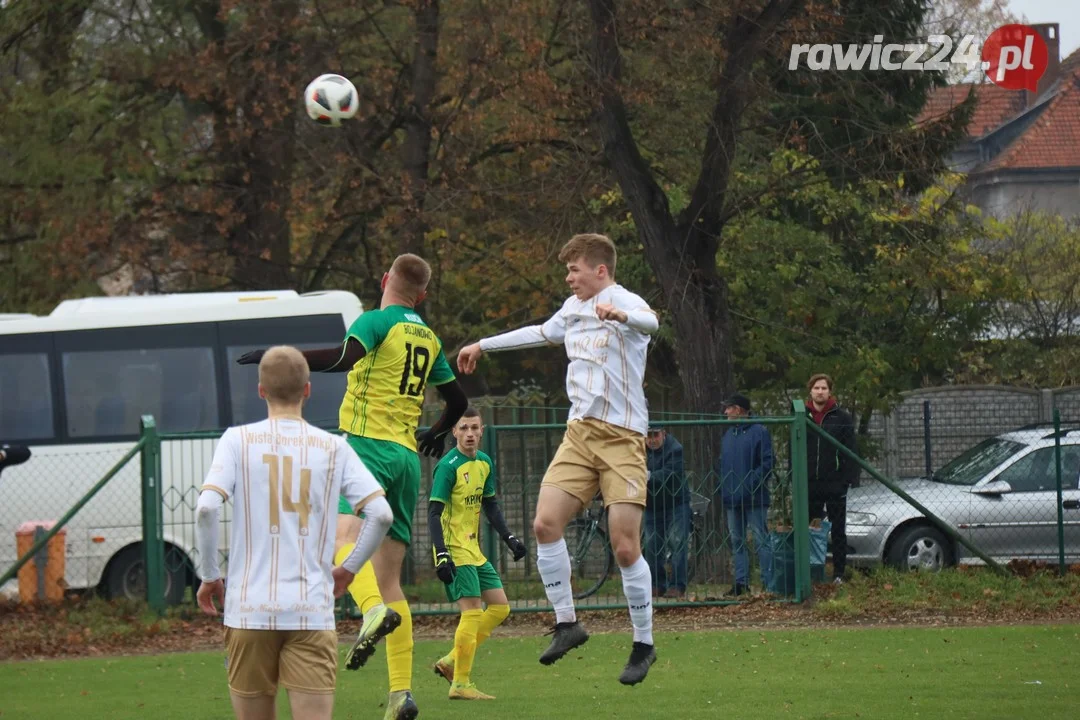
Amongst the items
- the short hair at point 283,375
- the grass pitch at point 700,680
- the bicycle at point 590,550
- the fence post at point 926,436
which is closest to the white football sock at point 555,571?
the grass pitch at point 700,680

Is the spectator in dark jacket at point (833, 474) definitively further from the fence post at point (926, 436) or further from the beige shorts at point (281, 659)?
the beige shorts at point (281, 659)

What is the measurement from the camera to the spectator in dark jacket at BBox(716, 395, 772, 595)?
13695mm

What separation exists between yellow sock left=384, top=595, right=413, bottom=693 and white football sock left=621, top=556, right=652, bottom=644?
Answer: 124 cm

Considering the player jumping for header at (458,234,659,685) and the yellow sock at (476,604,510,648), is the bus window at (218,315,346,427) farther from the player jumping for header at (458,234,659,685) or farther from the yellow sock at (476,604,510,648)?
the player jumping for header at (458,234,659,685)

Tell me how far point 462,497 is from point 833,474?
5311 millimetres

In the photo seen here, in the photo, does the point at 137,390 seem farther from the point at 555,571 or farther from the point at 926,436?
the point at 555,571

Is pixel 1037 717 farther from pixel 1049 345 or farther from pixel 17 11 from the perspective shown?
pixel 1049 345

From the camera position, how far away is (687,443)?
13.8m

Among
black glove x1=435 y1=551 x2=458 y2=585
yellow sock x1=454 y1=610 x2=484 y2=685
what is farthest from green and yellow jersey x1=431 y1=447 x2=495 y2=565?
yellow sock x1=454 y1=610 x2=484 y2=685

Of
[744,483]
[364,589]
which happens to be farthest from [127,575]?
[364,589]

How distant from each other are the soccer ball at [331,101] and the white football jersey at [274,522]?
8.50m

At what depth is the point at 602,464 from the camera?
7895 mm

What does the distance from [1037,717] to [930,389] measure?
1583cm

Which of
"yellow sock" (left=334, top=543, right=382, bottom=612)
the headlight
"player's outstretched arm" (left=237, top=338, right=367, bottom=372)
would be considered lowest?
the headlight
